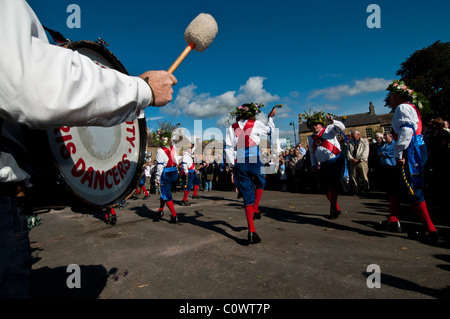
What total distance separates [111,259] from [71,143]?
270cm

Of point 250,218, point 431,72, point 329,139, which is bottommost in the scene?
point 250,218

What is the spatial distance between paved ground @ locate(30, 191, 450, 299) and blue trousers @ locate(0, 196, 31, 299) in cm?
142

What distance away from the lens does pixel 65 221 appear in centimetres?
661

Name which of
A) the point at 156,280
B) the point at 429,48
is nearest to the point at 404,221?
the point at 156,280

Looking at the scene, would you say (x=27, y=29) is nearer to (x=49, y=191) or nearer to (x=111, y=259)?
(x=49, y=191)

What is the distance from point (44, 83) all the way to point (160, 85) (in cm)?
49

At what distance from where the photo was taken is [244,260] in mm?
3137

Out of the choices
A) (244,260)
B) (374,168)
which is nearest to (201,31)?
(244,260)

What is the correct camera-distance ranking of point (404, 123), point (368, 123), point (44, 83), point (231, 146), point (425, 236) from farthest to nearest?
point (368, 123), point (231, 146), point (404, 123), point (425, 236), point (44, 83)

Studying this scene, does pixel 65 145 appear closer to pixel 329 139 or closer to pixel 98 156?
pixel 98 156

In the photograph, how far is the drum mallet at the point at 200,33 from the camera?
196 cm

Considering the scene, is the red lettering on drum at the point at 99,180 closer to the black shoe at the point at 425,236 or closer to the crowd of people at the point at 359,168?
the crowd of people at the point at 359,168

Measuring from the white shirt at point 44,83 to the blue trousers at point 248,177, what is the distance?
3.35 metres

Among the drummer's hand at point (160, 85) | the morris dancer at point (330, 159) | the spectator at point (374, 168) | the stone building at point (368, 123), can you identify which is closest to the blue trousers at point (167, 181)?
the morris dancer at point (330, 159)
